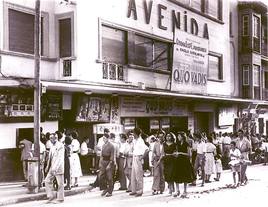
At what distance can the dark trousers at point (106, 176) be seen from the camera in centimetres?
1245

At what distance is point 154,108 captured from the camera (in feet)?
69.0

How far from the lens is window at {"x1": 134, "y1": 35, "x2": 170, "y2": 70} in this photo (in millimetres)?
20422

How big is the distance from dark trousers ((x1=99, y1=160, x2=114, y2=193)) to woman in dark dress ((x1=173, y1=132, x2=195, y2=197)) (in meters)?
1.66

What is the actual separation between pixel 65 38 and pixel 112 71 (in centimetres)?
238

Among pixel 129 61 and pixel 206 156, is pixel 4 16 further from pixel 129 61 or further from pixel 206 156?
pixel 206 156

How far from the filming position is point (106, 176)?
1260 centimetres

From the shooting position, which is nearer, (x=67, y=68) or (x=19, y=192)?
(x=19, y=192)

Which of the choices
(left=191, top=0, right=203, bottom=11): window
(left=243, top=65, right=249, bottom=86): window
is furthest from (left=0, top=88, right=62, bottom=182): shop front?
(left=243, top=65, right=249, bottom=86): window

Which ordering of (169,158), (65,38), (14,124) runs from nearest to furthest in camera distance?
(169,158)
(14,124)
(65,38)

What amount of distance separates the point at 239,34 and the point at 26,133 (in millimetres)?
20073

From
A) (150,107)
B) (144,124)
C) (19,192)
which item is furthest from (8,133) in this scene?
(150,107)

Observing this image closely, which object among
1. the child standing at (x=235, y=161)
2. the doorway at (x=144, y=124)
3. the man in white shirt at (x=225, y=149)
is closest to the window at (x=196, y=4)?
the man in white shirt at (x=225, y=149)

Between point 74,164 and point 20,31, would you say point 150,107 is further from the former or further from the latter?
point 74,164

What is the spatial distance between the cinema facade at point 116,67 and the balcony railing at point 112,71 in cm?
4
